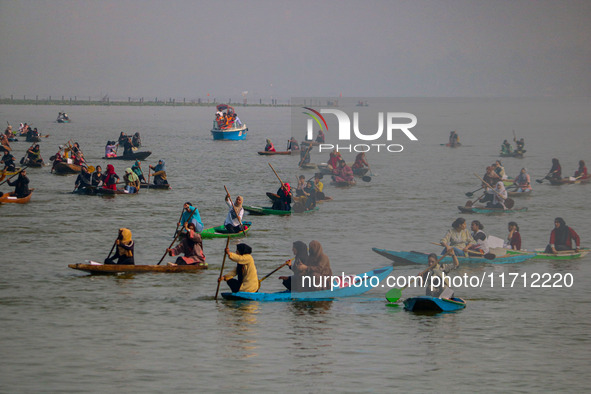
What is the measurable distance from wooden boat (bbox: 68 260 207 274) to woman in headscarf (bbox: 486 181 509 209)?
53.6 feet

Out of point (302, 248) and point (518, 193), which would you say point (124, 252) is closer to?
point (302, 248)

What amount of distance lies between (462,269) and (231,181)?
28.1 meters

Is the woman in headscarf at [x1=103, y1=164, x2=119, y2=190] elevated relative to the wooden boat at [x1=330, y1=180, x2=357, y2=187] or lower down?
elevated

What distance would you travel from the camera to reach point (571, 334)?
60.8 feet

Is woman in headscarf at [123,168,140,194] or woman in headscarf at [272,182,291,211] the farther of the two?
woman in headscarf at [123,168,140,194]

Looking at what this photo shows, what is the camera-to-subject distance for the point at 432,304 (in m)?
19.5

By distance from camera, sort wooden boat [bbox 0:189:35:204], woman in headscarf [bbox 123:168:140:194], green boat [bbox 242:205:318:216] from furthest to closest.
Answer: woman in headscarf [bbox 123:168:140:194]
wooden boat [bbox 0:189:35:204]
green boat [bbox 242:205:318:216]

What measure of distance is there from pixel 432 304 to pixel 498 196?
16.6m

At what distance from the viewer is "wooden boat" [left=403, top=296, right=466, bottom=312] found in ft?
63.8

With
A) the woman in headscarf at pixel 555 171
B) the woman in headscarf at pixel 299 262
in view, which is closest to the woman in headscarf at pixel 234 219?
the woman in headscarf at pixel 299 262

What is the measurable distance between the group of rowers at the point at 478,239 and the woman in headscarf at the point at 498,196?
27.6 feet

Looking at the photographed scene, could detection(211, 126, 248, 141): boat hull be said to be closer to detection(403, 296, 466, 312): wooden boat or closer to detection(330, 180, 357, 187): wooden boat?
detection(330, 180, 357, 187): wooden boat

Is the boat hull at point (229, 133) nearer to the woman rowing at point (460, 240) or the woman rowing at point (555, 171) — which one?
the woman rowing at point (555, 171)

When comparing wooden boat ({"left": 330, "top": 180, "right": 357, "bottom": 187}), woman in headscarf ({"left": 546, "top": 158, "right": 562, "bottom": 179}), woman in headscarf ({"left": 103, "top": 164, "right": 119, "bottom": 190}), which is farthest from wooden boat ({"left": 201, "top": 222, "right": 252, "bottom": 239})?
woman in headscarf ({"left": 546, "top": 158, "right": 562, "bottom": 179})
